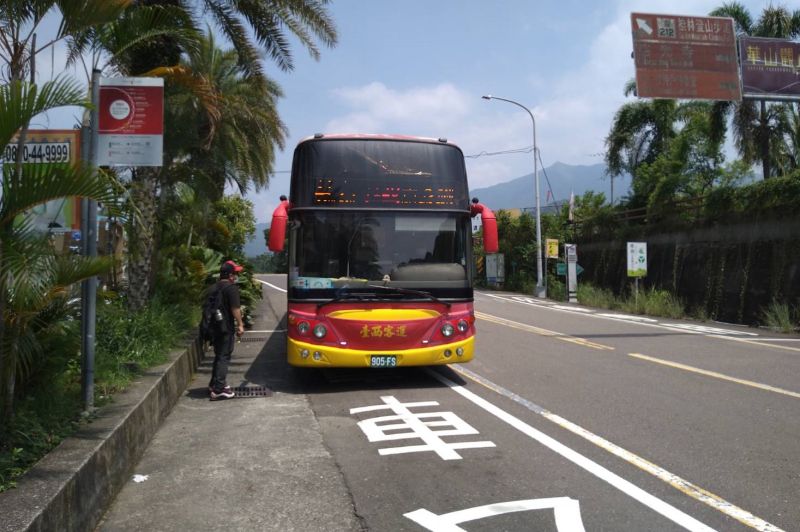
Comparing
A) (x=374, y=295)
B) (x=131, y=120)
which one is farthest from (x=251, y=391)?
(x=131, y=120)

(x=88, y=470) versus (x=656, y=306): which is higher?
(x=88, y=470)

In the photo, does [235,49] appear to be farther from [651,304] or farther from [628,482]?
[651,304]

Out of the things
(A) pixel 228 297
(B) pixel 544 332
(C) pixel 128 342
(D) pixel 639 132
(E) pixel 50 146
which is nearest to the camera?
(E) pixel 50 146

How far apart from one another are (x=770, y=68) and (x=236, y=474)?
51.7 feet

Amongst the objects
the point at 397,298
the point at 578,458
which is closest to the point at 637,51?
the point at 397,298

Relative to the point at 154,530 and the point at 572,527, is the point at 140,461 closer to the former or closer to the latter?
the point at 154,530

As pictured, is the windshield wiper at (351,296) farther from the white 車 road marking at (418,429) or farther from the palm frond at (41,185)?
the palm frond at (41,185)

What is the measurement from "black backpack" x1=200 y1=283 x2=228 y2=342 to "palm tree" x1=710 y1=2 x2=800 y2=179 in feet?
83.0

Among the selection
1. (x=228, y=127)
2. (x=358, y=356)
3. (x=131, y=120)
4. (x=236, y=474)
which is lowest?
(x=236, y=474)

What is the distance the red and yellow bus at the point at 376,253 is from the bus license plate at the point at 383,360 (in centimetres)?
1

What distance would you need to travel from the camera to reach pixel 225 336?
28.2ft

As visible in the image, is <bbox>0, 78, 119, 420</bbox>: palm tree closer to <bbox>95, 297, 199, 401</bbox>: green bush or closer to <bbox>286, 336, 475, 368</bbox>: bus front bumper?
<bbox>95, 297, 199, 401</bbox>: green bush

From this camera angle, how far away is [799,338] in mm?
16266

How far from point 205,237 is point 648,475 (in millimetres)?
14981
